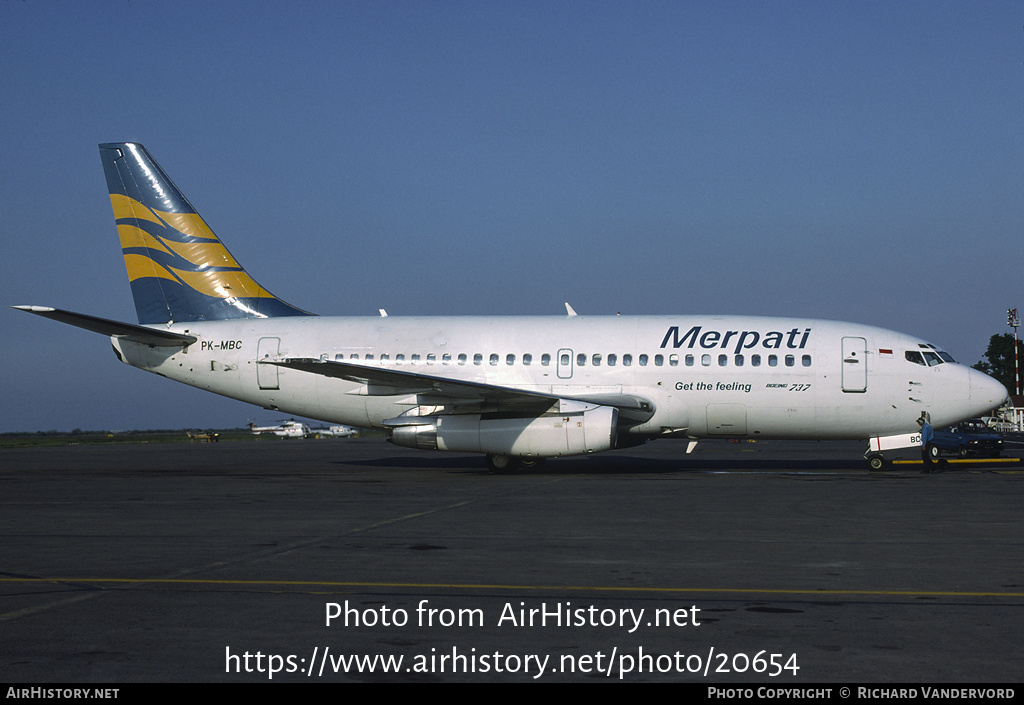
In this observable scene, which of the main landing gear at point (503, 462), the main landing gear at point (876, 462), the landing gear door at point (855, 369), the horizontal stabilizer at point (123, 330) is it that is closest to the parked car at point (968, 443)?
the main landing gear at point (876, 462)

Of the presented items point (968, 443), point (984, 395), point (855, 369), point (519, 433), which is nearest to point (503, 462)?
point (519, 433)

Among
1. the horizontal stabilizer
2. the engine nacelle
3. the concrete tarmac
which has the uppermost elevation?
the horizontal stabilizer

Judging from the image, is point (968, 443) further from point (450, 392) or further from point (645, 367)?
point (450, 392)

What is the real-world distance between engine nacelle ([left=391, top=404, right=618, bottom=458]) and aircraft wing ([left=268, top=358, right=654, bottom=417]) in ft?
1.09

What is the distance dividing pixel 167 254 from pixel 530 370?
1163 cm

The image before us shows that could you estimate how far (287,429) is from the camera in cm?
9088

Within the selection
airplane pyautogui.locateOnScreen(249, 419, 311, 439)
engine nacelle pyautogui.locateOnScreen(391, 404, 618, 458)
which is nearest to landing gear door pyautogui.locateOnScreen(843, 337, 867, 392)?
engine nacelle pyautogui.locateOnScreen(391, 404, 618, 458)

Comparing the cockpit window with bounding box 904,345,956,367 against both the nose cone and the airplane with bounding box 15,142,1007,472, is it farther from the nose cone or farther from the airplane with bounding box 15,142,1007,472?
the nose cone

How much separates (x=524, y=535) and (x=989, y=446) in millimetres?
25768

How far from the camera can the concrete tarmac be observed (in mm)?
5699

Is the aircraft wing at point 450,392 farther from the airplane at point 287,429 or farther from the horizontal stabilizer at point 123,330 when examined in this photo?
the airplane at point 287,429

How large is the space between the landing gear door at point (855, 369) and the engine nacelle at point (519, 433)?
20.2 ft
